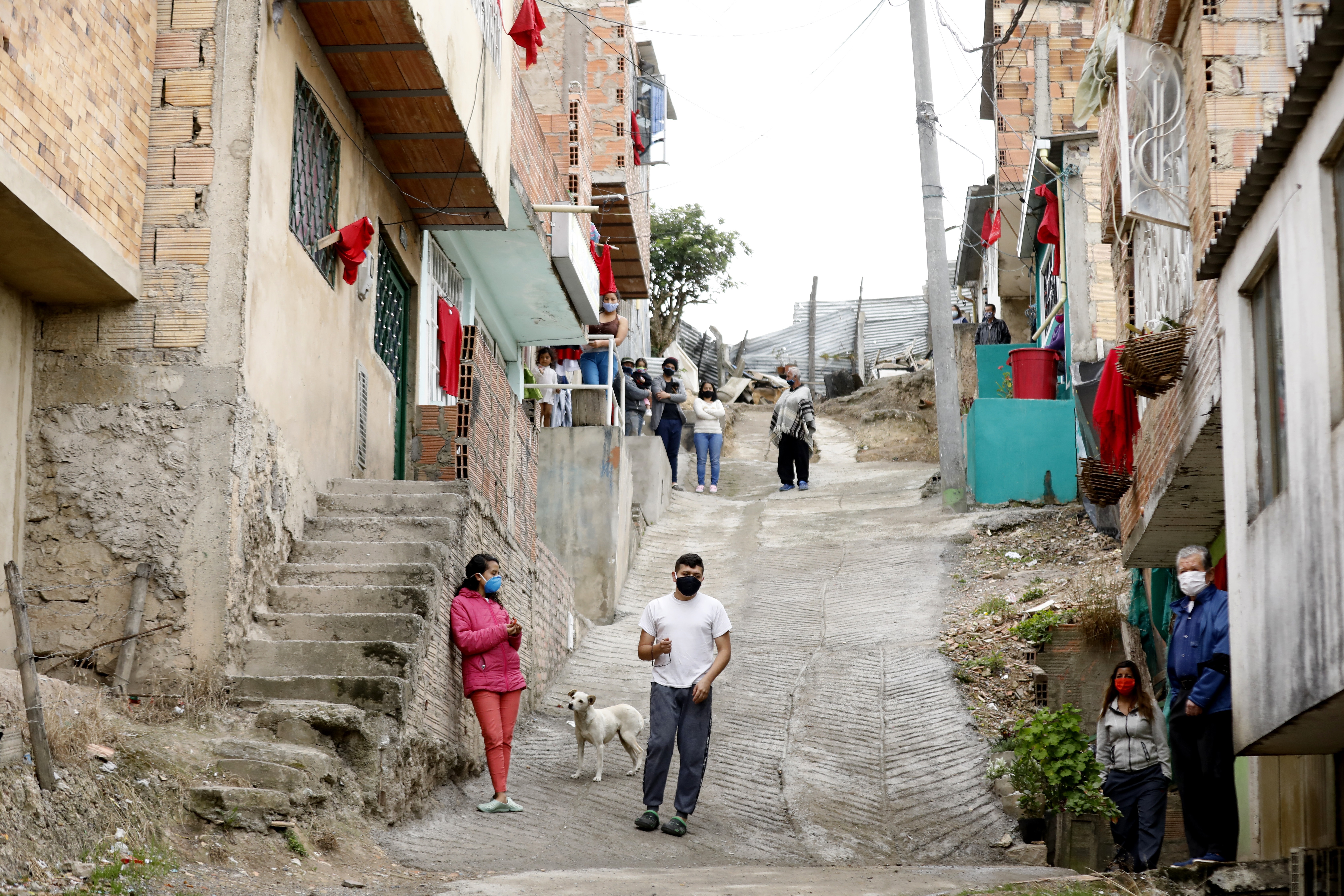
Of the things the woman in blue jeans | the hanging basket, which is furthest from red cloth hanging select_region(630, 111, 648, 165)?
the hanging basket

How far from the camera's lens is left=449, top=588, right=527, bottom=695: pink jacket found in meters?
8.80

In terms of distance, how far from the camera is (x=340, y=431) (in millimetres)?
10352

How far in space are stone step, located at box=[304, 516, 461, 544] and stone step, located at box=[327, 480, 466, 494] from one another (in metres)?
0.46

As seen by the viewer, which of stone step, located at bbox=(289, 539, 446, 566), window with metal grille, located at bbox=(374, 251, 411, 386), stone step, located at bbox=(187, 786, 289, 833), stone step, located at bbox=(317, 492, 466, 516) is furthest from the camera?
window with metal grille, located at bbox=(374, 251, 411, 386)

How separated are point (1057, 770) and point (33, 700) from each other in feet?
19.4

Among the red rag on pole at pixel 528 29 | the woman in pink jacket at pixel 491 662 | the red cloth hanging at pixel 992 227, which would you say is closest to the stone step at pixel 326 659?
the woman in pink jacket at pixel 491 662

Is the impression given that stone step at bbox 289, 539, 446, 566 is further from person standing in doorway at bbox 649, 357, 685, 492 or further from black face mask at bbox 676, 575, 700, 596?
person standing in doorway at bbox 649, 357, 685, 492

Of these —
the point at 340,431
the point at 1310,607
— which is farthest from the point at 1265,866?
the point at 340,431

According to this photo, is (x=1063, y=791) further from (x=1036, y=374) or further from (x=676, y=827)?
(x=1036, y=374)

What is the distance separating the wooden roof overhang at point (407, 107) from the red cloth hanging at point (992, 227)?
13781 millimetres

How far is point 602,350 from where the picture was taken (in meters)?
19.6

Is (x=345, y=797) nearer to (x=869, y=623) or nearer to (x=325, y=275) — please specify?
(x=325, y=275)

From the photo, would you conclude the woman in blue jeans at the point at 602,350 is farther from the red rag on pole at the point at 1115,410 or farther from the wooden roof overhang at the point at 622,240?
the red rag on pole at the point at 1115,410

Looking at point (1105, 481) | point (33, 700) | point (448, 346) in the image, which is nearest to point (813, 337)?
point (448, 346)
